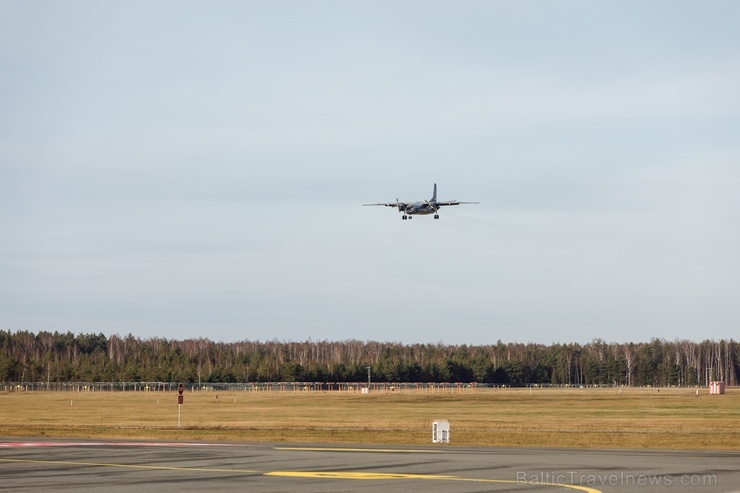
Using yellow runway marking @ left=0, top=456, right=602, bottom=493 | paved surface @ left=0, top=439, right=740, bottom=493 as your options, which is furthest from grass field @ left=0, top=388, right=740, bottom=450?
yellow runway marking @ left=0, top=456, right=602, bottom=493

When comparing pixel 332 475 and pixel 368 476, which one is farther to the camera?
pixel 332 475

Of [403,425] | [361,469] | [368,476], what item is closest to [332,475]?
[368,476]

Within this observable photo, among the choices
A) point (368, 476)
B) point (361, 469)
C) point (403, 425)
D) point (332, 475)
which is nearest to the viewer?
point (368, 476)

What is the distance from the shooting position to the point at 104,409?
117062mm

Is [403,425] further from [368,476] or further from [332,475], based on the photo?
[368,476]

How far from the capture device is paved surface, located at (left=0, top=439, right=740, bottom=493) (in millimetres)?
27500

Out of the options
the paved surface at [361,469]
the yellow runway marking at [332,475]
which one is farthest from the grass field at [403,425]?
the yellow runway marking at [332,475]

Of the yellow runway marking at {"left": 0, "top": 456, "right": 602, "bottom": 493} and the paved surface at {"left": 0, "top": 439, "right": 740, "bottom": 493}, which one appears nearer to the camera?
the paved surface at {"left": 0, "top": 439, "right": 740, "bottom": 493}

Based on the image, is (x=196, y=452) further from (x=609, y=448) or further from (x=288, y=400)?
(x=288, y=400)

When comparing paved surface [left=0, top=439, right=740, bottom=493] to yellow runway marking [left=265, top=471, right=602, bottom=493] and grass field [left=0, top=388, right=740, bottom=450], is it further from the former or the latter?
grass field [left=0, top=388, right=740, bottom=450]

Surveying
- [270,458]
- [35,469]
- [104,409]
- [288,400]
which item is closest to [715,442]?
[270,458]

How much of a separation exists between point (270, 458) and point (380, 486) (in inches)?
439

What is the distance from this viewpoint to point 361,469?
33.1 meters

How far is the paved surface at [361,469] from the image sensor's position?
27500 millimetres
